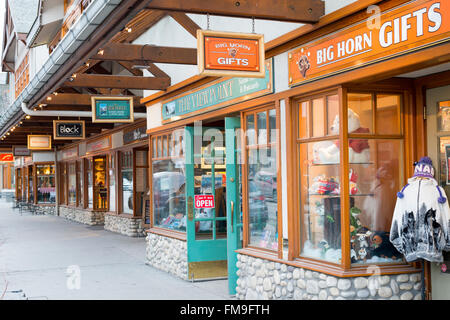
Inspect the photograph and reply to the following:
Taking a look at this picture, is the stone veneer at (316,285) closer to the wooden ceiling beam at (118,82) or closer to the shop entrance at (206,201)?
the shop entrance at (206,201)

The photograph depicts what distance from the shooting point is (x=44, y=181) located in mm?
30328

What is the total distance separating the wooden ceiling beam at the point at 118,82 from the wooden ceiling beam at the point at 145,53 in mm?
1797

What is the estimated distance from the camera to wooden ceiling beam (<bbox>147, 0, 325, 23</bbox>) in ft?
19.2

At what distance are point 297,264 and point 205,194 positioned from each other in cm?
350

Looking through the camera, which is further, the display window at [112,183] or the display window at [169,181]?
the display window at [112,183]

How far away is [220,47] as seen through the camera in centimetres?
579

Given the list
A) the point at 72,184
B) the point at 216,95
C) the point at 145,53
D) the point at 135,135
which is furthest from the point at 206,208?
the point at 72,184

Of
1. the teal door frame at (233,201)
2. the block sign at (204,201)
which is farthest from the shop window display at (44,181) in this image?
the teal door frame at (233,201)

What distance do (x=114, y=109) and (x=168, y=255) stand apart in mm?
3125

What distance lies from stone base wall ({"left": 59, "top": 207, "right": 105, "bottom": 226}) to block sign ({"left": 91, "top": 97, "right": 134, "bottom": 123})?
10.8 meters

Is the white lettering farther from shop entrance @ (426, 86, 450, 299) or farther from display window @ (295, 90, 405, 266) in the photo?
display window @ (295, 90, 405, 266)

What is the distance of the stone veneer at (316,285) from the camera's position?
5.87 meters

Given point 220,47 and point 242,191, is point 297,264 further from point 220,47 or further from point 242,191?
point 220,47
